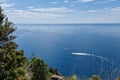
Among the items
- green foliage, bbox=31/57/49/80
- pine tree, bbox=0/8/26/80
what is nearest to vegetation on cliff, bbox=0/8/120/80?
pine tree, bbox=0/8/26/80

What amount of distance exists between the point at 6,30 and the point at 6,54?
3402mm

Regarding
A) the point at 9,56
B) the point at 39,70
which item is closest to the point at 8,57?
the point at 9,56

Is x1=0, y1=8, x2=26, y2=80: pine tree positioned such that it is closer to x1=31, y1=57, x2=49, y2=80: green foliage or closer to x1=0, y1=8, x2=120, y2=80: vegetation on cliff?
x1=0, y1=8, x2=120, y2=80: vegetation on cliff

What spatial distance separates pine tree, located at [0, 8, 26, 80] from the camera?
3048 centimetres

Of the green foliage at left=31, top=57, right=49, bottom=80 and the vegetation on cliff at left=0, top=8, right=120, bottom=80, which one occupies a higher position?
the vegetation on cliff at left=0, top=8, right=120, bottom=80

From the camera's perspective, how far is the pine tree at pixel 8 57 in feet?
100

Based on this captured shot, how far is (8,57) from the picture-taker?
3191cm

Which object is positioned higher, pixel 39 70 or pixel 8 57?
pixel 8 57

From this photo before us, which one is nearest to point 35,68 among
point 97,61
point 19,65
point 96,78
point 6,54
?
point 19,65

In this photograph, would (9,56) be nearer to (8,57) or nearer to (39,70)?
(8,57)

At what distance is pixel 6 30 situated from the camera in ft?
108

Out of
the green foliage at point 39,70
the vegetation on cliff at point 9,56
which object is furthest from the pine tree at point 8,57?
the green foliage at point 39,70

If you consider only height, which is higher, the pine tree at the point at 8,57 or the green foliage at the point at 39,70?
the pine tree at the point at 8,57

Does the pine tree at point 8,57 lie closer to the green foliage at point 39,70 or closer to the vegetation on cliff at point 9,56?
the vegetation on cliff at point 9,56
